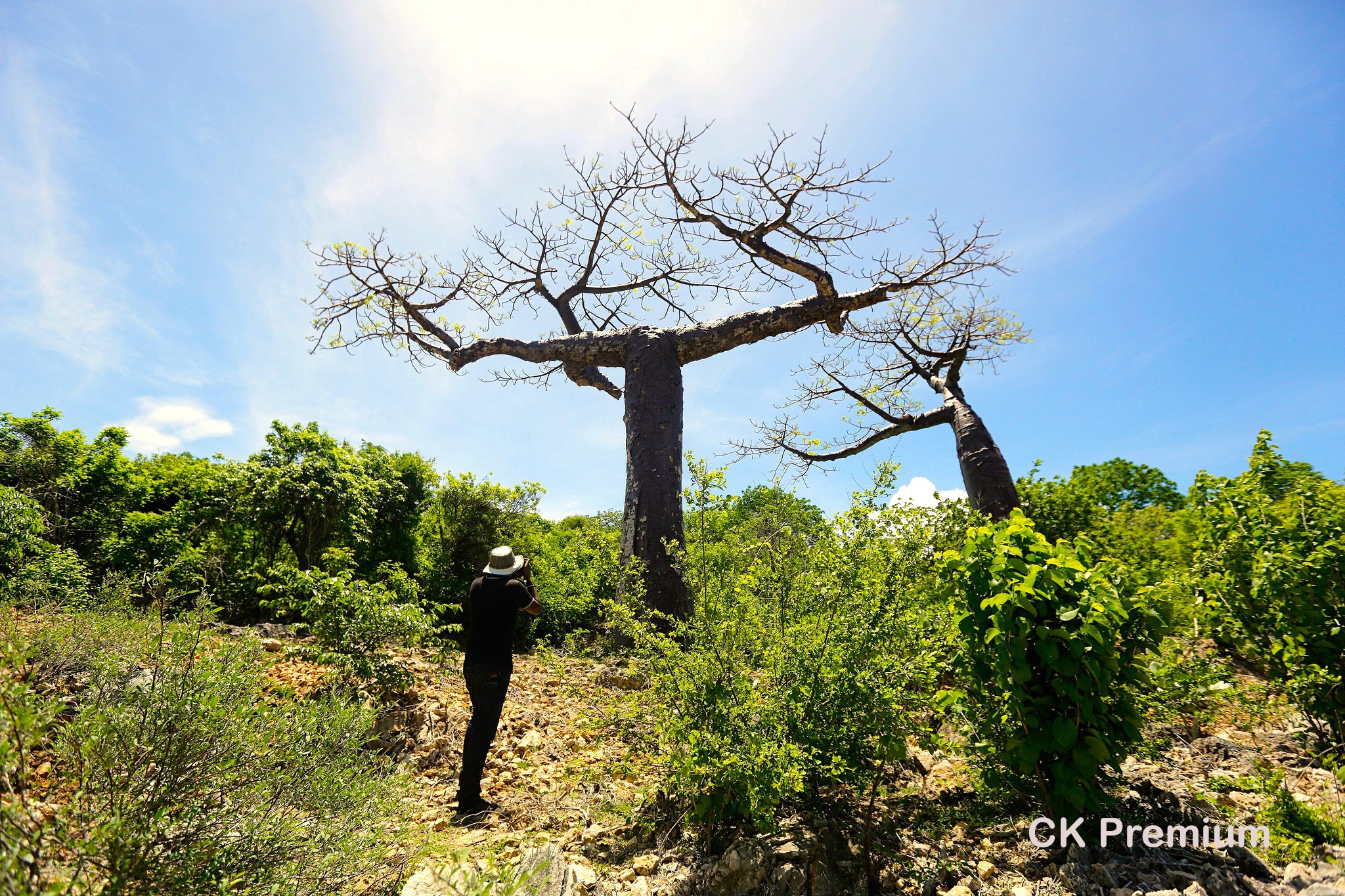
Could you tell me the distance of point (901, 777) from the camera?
3.26 m

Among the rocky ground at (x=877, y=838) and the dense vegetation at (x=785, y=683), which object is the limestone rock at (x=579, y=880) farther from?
the dense vegetation at (x=785, y=683)

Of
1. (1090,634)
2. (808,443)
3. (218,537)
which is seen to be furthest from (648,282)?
(1090,634)

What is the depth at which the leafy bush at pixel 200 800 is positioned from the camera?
1731mm

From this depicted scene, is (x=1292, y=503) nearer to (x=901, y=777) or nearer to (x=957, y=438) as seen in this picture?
(x=901, y=777)

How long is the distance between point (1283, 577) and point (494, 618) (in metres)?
4.28

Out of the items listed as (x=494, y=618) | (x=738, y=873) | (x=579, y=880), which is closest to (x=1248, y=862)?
(x=738, y=873)

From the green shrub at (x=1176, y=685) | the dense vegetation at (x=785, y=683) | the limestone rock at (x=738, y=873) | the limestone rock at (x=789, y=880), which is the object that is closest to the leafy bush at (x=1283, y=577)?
the dense vegetation at (x=785, y=683)

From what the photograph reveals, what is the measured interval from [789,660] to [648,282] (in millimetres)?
7420

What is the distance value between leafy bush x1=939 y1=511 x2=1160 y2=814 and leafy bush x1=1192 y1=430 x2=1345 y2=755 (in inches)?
47.9

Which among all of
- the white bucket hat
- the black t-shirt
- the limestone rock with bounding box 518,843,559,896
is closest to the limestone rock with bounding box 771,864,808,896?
the limestone rock with bounding box 518,843,559,896

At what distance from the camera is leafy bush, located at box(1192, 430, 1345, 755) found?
3047mm

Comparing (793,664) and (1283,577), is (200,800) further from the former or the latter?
(1283,577)

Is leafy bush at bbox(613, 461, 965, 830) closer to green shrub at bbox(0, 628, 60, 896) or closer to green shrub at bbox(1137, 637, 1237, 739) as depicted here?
green shrub at bbox(1137, 637, 1237, 739)

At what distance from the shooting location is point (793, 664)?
2691mm
